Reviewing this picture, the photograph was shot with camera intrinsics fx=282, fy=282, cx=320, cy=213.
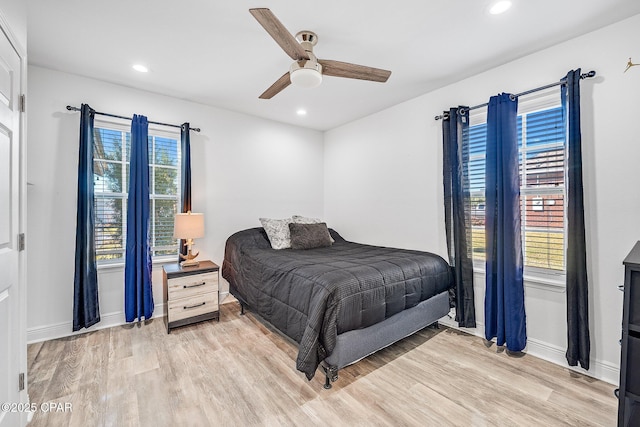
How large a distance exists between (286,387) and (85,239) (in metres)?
2.41

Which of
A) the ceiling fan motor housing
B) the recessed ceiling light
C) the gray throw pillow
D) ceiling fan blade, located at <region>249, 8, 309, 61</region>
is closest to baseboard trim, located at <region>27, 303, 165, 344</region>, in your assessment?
the gray throw pillow

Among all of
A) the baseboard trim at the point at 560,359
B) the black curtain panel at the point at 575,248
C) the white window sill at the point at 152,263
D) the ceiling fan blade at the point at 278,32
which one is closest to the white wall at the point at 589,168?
the baseboard trim at the point at 560,359

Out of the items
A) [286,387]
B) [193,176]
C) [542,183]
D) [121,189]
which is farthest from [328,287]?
Result: [121,189]

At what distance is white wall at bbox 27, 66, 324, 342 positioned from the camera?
2689 millimetres

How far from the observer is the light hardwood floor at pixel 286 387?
172 cm

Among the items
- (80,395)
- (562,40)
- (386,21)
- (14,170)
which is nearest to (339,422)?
(80,395)

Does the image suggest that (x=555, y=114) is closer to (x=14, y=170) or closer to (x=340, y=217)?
(x=340, y=217)

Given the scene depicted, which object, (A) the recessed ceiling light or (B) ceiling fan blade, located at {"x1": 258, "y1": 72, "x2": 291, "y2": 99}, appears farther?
(B) ceiling fan blade, located at {"x1": 258, "y1": 72, "x2": 291, "y2": 99}

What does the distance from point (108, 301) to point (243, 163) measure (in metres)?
2.26

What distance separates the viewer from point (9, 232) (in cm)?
145

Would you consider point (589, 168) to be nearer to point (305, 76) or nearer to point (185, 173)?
point (305, 76)

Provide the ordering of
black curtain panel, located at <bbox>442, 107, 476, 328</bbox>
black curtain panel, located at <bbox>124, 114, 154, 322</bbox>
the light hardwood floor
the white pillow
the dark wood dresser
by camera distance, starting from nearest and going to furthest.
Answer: the dark wood dresser, the light hardwood floor, black curtain panel, located at <bbox>442, 107, 476, 328</bbox>, black curtain panel, located at <bbox>124, 114, 154, 322</bbox>, the white pillow

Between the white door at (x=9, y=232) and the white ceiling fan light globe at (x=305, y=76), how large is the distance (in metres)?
1.51

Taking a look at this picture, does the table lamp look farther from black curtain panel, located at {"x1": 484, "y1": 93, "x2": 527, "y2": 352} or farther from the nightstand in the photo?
black curtain panel, located at {"x1": 484, "y1": 93, "x2": 527, "y2": 352}
